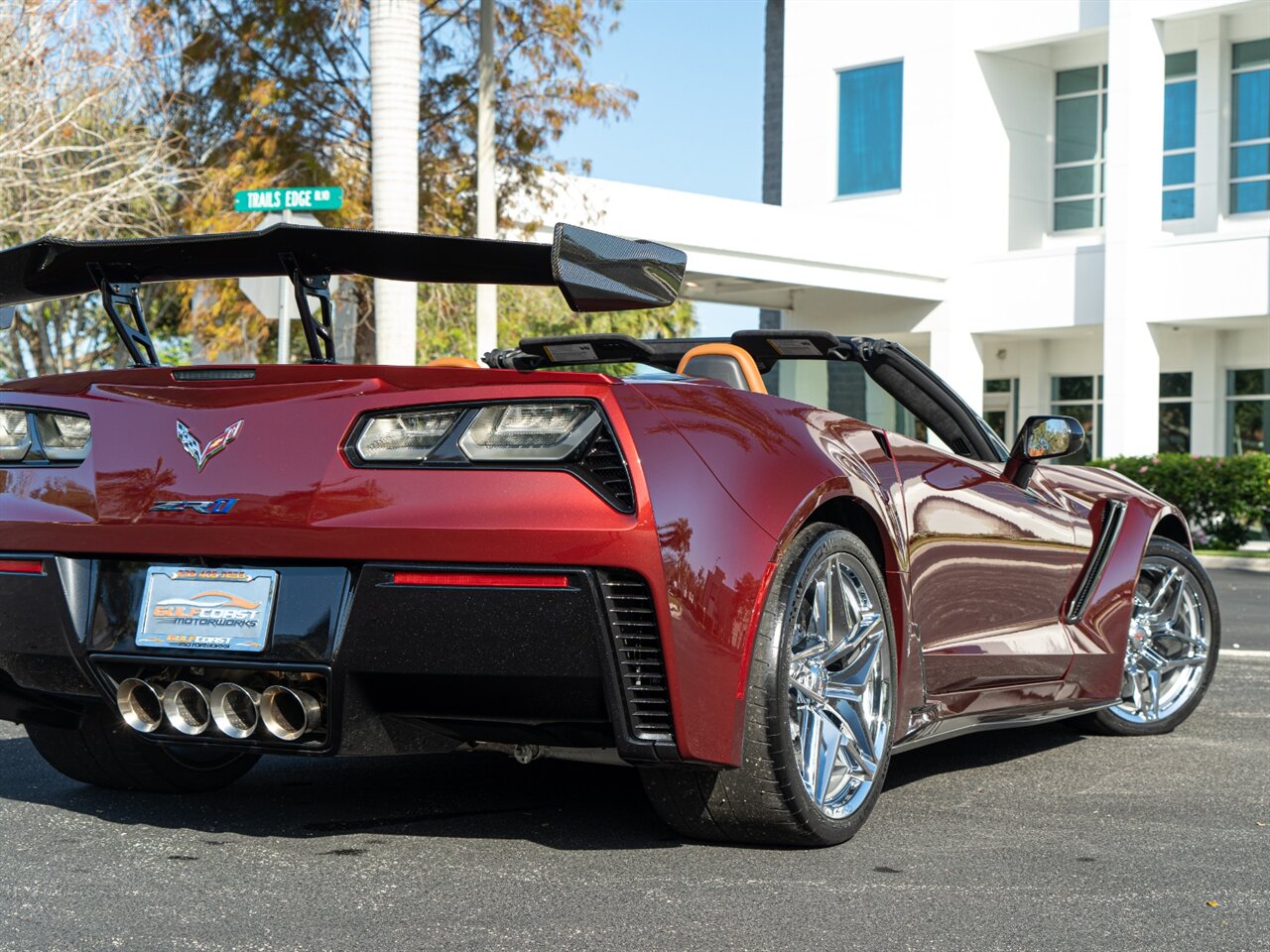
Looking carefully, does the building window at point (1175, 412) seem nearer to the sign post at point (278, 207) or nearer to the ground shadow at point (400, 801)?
the sign post at point (278, 207)

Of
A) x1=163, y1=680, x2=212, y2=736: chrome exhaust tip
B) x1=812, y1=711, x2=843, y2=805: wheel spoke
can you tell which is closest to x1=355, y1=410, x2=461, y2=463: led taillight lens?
x1=163, y1=680, x2=212, y2=736: chrome exhaust tip

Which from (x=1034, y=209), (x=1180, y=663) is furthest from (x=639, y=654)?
(x=1034, y=209)

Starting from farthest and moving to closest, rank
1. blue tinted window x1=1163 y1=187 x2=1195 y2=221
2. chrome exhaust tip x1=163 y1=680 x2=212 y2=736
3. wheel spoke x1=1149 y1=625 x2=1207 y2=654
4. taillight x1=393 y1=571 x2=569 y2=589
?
blue tinted window x1=1163 y1=187 x2=1195 y2=221 < wheel spoke x1=1149 y1=625 x2=1207 y2=654 < chrome exhaust tip x1=163 y1=680 x2=212 y2=736 < taillight x1=393 y1=571 x2=569 y2=589

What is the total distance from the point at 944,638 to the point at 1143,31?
24.7 m

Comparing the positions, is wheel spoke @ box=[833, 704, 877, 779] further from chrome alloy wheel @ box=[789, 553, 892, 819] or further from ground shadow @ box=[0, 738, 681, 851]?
ground shadow @ box=[0, 738, 681, 851]

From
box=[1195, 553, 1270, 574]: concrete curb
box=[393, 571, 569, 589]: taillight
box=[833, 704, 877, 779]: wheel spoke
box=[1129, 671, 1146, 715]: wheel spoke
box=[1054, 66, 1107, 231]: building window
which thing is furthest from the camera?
box=[1054, 66, 1107, 231]: building window

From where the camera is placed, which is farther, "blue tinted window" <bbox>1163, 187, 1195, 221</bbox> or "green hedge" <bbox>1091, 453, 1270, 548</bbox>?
"blue tinted window" <bbox>1163, 187, 1195, 221</bbox>

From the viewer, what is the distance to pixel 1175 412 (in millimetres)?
29922

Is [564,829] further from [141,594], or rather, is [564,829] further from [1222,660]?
[1222,660]

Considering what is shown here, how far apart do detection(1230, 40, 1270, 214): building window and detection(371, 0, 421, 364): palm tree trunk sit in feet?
63.6

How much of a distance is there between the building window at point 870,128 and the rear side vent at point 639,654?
92.7ft

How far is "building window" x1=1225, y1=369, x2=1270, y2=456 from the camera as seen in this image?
95.2 ft

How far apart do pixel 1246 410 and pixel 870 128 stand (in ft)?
27.5

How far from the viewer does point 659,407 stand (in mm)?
3670
